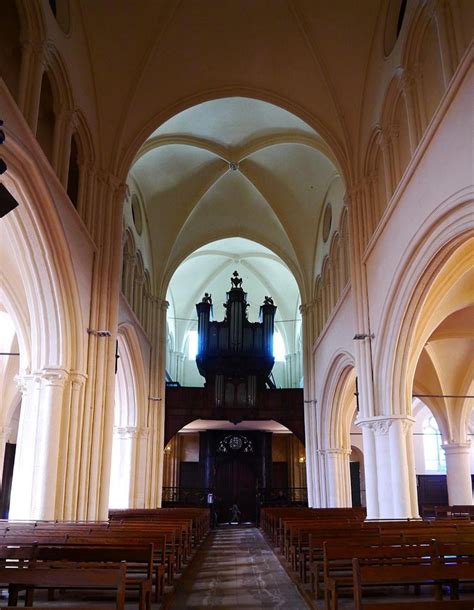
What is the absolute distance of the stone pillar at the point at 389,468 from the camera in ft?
41.4

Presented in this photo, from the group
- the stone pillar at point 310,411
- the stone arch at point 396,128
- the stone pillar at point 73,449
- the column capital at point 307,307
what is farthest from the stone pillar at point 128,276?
the stone arch at point 396,128

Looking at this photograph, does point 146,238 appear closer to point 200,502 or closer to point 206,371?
point 206,371

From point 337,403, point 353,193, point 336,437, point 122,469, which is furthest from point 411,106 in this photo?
point 122,469

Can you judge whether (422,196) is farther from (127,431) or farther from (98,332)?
(127,431)

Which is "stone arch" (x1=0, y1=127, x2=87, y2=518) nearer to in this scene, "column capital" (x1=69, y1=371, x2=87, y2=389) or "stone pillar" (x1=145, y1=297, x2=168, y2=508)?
"column capital" (x1=69, y1=371, x2=87, y2=389)

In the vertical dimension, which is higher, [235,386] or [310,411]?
[235,386]

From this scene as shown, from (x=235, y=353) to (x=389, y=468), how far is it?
43.3ft

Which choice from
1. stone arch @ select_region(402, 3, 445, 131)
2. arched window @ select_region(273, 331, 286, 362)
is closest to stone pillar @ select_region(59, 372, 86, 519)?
stone arch @ select_region(402, 3, 445, 131)

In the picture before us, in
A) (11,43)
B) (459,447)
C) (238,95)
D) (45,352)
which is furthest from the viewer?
(459,447)

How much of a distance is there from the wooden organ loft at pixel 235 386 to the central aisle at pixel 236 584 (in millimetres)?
11431

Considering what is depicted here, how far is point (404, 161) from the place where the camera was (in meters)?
13.1

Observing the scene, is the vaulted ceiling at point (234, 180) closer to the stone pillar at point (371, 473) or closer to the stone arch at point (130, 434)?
the stone arch at point (130, 434)

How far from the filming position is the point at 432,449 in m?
31.2

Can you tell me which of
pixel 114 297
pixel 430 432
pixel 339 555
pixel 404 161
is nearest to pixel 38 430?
pixel 114 297
